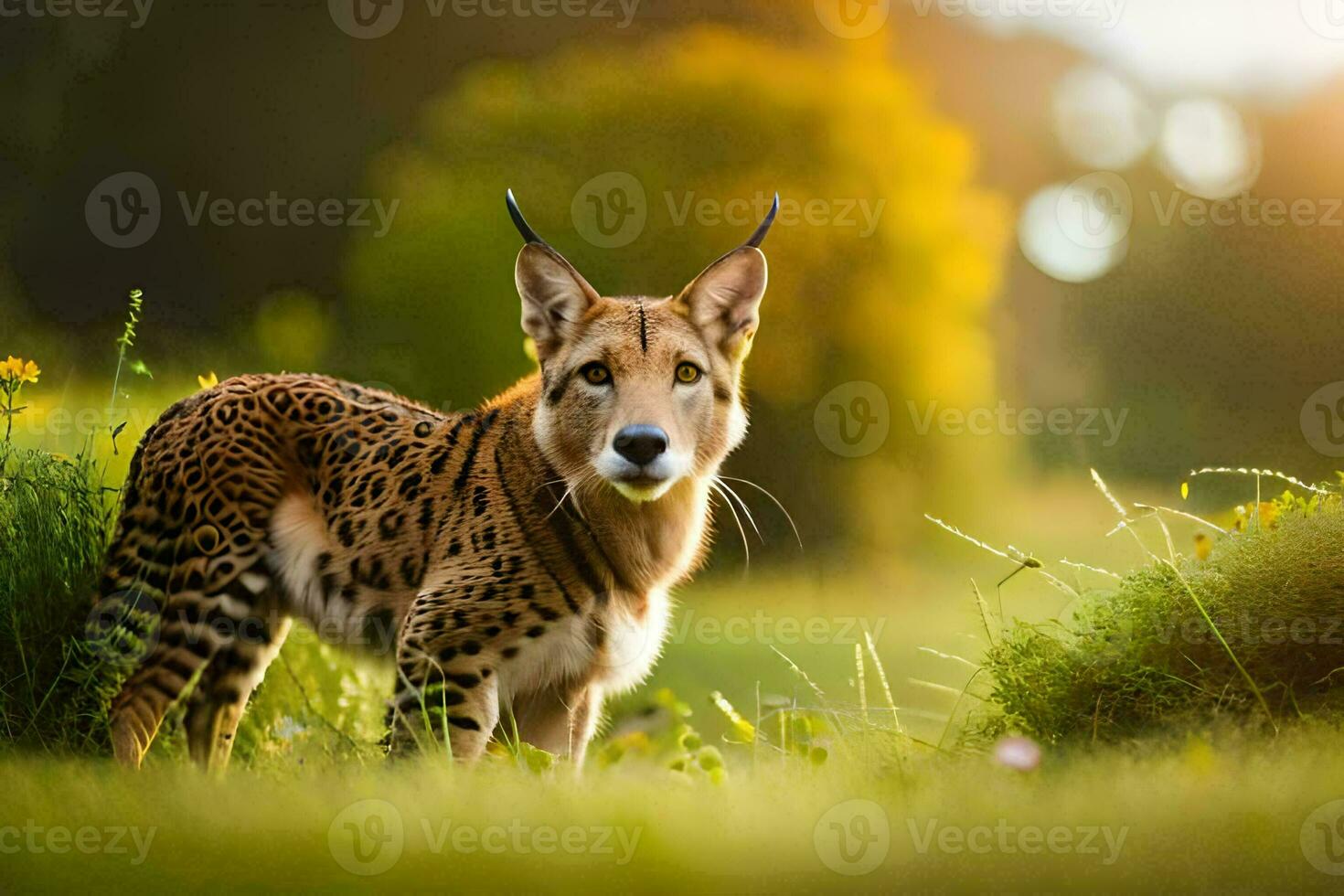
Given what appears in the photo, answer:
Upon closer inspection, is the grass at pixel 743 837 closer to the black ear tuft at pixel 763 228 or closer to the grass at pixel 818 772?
the grass at pixel 818 772

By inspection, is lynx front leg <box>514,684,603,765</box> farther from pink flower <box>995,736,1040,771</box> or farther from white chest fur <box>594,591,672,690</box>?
pink flower <box>995,736,1040,771</box>

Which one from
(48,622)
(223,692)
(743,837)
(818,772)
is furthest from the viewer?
(223,692)

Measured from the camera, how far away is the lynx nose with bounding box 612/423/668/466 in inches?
162

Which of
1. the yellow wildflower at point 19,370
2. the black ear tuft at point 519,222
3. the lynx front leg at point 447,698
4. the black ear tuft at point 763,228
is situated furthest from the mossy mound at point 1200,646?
the yellow wildflower at point 19,370

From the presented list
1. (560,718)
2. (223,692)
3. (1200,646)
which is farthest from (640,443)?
(223,692)

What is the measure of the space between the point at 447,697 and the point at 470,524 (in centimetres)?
71

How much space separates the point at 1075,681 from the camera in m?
4.22

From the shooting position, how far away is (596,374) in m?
4.45

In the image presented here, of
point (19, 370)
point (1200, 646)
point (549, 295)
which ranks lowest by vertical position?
point (1200, 646)

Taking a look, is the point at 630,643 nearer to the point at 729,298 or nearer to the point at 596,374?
the point at 596,374

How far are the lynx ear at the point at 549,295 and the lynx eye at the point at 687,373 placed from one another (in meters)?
0.41

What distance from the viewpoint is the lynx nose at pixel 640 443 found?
4.11 m

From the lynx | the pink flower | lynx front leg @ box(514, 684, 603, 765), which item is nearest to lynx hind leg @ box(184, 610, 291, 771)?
the lynx

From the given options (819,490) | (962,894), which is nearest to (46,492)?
(962,894)
